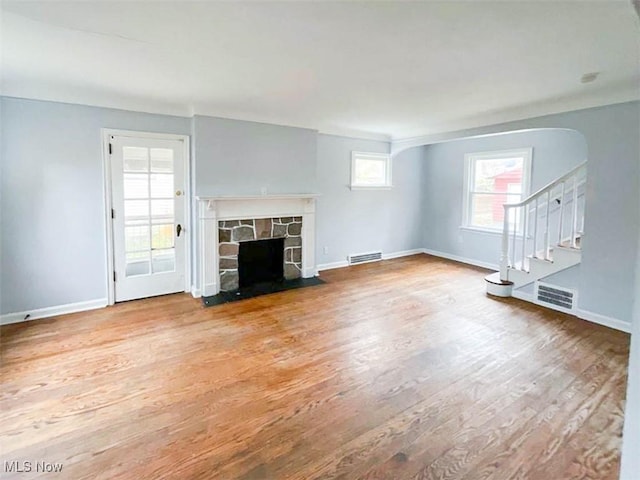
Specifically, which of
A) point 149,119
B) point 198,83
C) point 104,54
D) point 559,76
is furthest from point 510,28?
point 149,119

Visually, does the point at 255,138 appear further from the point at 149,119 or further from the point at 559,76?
the point at 559,76

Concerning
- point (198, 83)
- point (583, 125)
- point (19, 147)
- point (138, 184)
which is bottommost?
point (138, 184)

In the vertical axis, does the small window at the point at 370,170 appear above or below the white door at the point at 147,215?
above

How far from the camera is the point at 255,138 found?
4.70 m

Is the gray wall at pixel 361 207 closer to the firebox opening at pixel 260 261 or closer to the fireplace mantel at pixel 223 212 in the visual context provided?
the fireplace mantel at pixel 223 212

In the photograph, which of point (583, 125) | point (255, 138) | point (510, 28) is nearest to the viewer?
point (510, 28)

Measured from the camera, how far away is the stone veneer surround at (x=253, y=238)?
15.0 ft

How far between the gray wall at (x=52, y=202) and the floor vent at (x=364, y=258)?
13.0 ft

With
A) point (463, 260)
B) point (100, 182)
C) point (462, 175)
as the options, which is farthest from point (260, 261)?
point (462, 175)

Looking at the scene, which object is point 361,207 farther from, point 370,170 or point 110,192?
point 110,192

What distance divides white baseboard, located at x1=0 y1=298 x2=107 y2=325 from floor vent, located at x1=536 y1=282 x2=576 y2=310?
550cm

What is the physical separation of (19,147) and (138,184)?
3.71 ft

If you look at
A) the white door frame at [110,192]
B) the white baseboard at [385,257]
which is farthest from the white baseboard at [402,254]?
the white door frame at [110,192]

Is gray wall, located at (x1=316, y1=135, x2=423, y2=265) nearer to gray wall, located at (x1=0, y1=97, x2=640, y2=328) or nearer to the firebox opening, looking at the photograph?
the firebox opening
